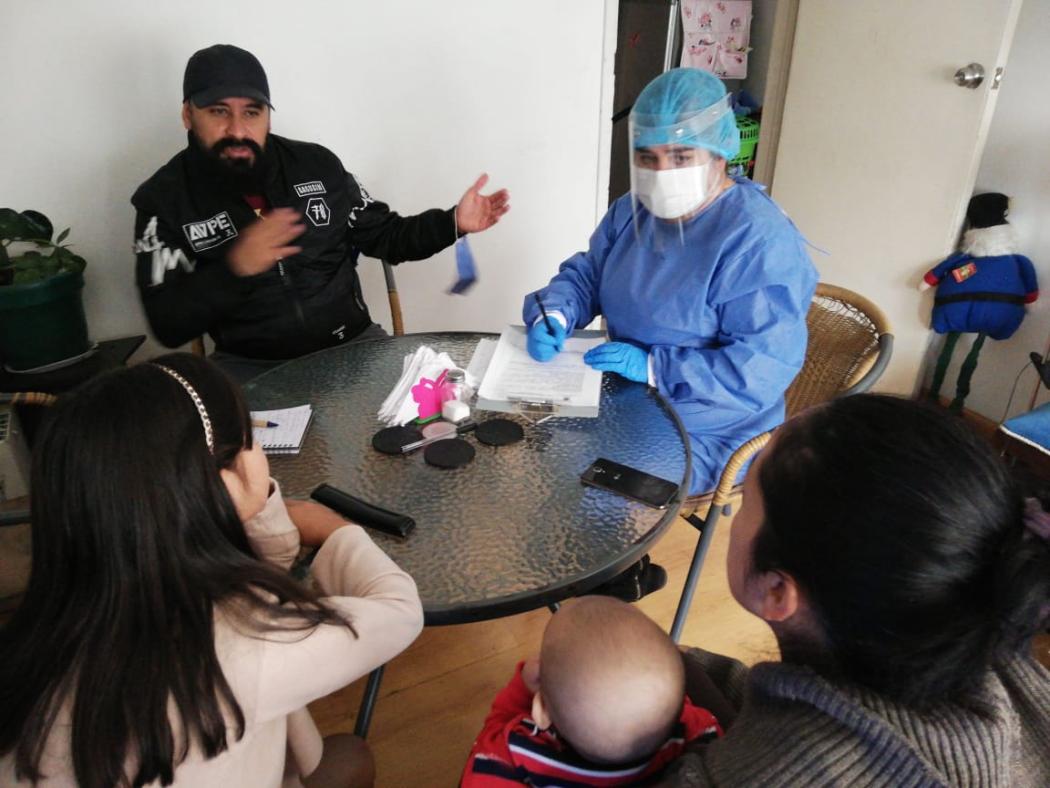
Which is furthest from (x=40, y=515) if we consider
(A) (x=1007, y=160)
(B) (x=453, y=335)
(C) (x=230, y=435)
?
(A) (x=1007, y=160)

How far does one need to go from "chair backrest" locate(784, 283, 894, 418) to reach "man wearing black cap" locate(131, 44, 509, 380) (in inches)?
36.4

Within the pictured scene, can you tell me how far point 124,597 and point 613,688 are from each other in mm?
531

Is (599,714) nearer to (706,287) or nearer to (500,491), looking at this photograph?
(500,491)

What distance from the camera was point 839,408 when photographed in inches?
25.5

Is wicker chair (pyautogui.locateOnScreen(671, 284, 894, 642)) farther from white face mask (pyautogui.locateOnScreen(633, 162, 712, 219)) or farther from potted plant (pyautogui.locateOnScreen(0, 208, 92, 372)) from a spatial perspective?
potted plant (pyautogui.locateOnScreen(0, 208, 92, 372))

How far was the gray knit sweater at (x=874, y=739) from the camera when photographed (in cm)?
55

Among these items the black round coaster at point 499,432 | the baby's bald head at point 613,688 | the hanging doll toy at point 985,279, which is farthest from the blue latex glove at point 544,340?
the hanging doll toy at point 985,279

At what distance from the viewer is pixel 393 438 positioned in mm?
1193

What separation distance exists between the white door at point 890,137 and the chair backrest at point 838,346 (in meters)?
1.05

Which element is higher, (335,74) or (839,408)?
(335,74)

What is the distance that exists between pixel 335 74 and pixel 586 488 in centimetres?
178

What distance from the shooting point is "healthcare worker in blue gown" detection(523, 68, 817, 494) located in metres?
1.40

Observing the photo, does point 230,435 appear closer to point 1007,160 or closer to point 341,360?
point 341,360

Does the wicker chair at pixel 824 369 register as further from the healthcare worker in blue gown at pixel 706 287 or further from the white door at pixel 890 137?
the white door at pixel 890 137
